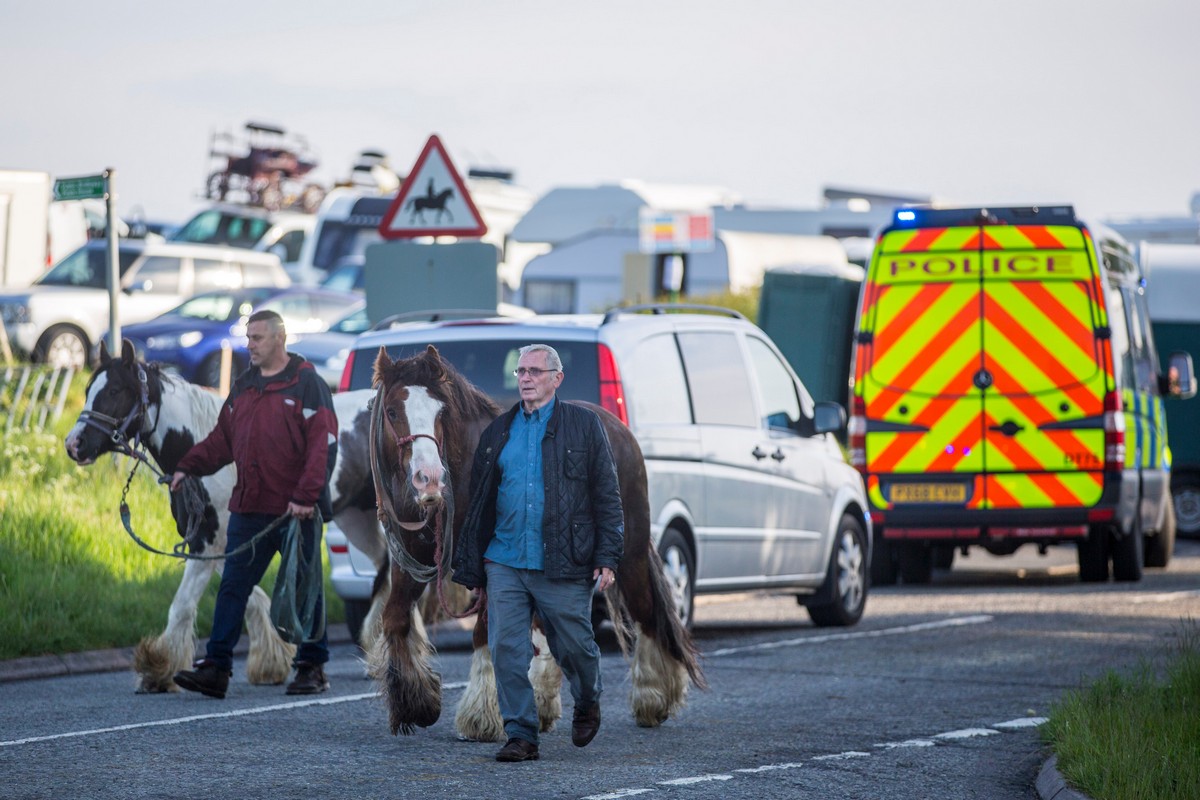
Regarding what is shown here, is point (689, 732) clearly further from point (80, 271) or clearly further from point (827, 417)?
point (80, 271)

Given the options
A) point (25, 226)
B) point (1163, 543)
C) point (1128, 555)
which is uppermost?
point (25, 226)

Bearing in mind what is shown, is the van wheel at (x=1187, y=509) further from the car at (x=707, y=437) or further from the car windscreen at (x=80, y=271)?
the car windscreen at (x=80, y=271)

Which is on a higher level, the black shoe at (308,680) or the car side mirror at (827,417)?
the car side mirror at (827,417)

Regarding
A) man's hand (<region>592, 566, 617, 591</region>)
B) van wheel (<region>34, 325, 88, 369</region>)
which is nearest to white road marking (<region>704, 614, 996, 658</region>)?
man's hand (<region>592, 566, 617, 591</region>)

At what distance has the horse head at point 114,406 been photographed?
1104 cm

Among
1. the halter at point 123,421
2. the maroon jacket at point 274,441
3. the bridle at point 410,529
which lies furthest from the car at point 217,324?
the bridle at point 410,529

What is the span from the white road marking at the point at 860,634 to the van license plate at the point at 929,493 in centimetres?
204

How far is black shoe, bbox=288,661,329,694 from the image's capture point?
34.7 feet

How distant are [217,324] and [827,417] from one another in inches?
566

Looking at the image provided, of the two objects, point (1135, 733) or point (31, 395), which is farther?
point (31, 395)

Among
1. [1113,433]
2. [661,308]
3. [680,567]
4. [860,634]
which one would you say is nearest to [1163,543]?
[1113,433]

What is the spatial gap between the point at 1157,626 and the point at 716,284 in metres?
24.9

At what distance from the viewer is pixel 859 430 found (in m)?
17.3

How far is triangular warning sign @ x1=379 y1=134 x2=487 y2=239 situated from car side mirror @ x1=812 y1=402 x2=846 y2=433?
3.23 m
